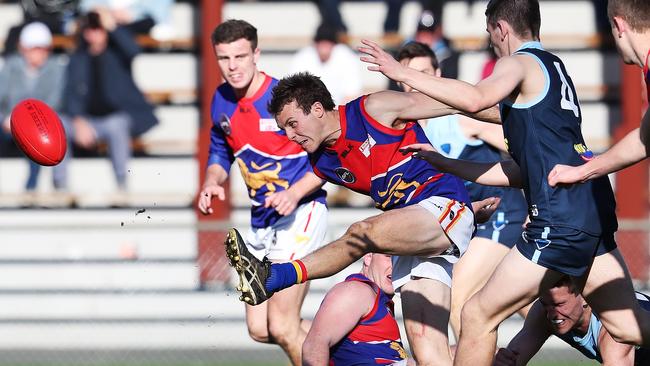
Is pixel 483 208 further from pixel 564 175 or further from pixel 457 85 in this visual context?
pixel 457 85

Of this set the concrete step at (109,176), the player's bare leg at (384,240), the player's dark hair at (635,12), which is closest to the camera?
the player's dark hair at (635,12)

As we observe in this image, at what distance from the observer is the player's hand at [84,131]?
1264 centimetres

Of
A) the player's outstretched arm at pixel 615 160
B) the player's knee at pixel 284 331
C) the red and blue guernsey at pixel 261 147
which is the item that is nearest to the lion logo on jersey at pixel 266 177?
the red and blue guernsey at pixel 261 147

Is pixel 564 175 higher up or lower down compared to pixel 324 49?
lower down

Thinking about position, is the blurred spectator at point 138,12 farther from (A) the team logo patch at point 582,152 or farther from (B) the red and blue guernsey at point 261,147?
(A) the team logo patch at point 582,152

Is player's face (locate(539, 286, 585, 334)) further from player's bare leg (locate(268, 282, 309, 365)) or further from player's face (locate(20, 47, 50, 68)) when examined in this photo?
player's face (locate(20, 47, 50, 68))

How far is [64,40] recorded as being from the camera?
13180 mm

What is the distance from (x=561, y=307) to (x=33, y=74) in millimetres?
7952

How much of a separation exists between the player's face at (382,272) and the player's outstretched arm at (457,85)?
3.68 feet

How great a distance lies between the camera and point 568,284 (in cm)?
607

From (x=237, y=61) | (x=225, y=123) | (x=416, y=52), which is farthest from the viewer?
Answer: (x=225, y=123)

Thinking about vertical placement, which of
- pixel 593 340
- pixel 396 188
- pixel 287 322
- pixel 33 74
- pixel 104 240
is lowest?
pixel 104 240

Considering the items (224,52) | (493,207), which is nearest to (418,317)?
(493,207)

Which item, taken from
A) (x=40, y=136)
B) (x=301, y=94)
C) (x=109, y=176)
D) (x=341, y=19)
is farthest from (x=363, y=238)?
(x=109, y=176)
